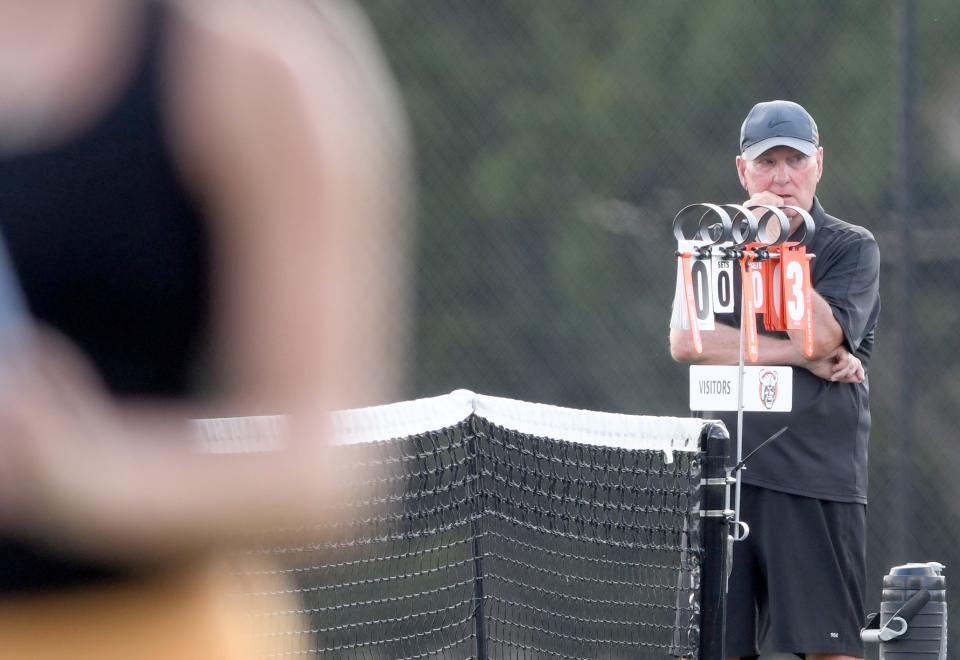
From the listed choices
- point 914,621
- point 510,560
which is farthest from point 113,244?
point 914,621

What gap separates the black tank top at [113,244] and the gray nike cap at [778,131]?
3915mm

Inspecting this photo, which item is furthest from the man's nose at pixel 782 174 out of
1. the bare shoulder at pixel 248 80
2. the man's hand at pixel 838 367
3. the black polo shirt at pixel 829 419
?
the bare shoulder at pixel 248 80

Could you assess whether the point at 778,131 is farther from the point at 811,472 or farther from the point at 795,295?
the point at 811,472

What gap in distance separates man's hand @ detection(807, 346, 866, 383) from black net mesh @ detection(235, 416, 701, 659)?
1.82 feet

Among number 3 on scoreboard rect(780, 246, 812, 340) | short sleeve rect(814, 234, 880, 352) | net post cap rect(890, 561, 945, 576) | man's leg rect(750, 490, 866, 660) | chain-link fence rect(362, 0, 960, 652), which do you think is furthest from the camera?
chain-link fence rect(362, 0, 960, 652)

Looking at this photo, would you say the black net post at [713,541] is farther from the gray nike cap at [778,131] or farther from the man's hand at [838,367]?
the gray nike cap at [778,131]

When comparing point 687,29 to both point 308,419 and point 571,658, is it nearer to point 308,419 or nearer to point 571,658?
point 571,658

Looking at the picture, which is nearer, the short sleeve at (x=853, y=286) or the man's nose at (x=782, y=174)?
the short sleeve at (x=853, y=286)

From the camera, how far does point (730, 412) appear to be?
15.8 feet

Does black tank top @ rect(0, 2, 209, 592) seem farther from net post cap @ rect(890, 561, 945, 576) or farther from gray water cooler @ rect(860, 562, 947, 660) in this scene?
net post cap @ rect(890, 561, 945, 576)

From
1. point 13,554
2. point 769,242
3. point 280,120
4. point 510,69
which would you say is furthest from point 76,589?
point 510,69

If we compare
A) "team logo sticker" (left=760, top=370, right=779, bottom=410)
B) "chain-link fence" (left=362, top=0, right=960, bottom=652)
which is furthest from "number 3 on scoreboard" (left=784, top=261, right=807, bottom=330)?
"chain-link fence" (left=362, top=0, right=960, bottom=652)

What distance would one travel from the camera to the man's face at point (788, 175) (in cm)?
490

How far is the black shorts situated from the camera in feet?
15.2
